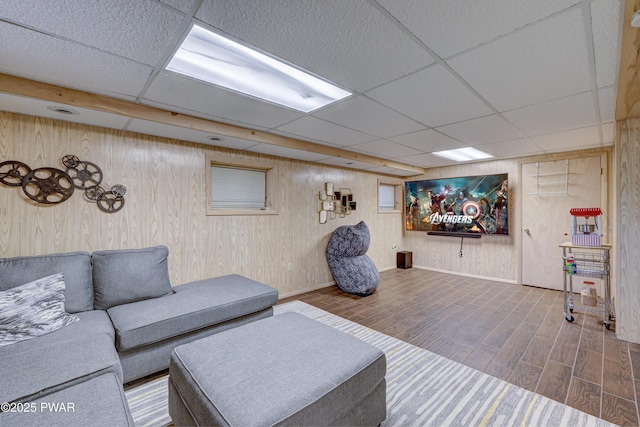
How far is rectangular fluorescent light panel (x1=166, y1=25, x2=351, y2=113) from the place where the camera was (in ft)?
5.19

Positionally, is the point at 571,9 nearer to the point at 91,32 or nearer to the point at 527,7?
the point at 527,7

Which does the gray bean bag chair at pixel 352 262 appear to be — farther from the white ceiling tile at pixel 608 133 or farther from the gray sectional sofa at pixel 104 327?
the white ceiling tile at pixel 608 133

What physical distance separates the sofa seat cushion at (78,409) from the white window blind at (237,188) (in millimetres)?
2504

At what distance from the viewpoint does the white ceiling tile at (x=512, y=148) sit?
3.64 m

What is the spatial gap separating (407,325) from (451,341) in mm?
495

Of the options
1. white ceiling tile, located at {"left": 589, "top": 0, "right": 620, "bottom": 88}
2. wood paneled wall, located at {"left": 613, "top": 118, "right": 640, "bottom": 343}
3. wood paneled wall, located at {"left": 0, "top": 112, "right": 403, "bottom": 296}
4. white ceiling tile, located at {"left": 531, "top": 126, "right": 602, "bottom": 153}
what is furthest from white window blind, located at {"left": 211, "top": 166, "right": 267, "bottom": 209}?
wood paneled wall, located at {"left": 613, "top": 118, "right": 640, "bottom": 343}

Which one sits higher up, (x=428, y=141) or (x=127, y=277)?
(x=428, y=141)

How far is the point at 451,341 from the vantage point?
271 centimetres

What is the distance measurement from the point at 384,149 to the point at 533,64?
2.36 meters

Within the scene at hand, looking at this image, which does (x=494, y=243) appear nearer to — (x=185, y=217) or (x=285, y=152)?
(x=285, y=152)

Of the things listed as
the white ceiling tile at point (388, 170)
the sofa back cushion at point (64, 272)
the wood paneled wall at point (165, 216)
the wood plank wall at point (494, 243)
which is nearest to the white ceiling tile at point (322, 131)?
the wood paneled wall at point (165, 216)

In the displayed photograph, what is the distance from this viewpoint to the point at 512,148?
13.1ft

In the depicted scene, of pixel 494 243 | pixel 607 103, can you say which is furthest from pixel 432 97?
pixel 494 243

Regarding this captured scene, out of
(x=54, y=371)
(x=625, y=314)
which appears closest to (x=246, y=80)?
(x=54, y=371)
